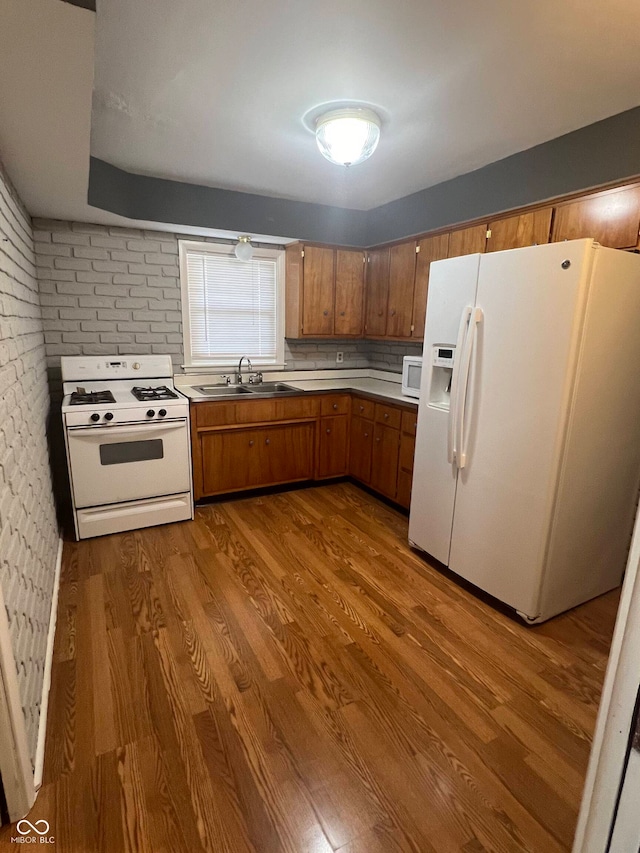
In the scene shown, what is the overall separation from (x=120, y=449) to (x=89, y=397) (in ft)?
1.49

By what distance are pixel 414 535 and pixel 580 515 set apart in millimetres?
980

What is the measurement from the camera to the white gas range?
9.08ft

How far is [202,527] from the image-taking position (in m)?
3.09

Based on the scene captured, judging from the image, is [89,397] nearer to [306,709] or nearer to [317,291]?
[317,291]

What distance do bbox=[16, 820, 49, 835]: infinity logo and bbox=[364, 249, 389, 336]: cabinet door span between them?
349cm

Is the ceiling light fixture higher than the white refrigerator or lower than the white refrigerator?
higher

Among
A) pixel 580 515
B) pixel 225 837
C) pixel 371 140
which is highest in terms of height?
pixel 371 140

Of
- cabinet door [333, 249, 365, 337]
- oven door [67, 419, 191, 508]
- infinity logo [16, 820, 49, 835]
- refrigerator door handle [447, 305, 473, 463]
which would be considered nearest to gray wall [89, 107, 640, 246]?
cabinet door [333, 249, 365, 337]

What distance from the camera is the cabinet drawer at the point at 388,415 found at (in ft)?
10.8

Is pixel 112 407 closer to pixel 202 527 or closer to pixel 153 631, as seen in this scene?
pixel 202 527

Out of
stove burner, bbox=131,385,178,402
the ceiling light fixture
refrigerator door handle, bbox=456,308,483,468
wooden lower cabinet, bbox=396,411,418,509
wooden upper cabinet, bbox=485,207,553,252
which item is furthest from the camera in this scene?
the ceiling light fixture

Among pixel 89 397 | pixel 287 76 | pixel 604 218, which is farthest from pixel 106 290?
pixel 604 218

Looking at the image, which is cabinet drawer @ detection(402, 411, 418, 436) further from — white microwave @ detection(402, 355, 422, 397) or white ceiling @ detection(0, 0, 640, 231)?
white ceiling @ detection(0, 0, 640, 231)

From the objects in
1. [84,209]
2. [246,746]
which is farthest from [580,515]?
[84,209]
